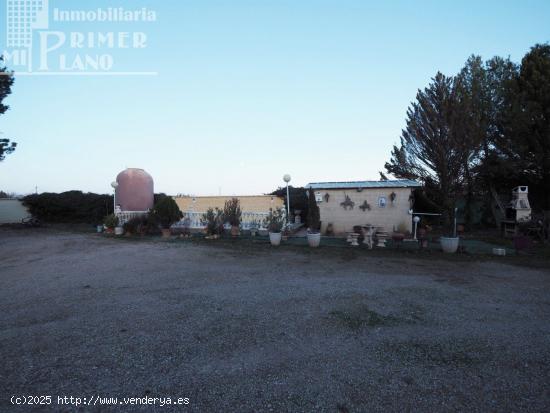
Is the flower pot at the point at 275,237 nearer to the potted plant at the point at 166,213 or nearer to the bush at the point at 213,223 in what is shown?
the bush at the point at 213,223

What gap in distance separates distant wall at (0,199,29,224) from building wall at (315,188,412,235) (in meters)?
20.3

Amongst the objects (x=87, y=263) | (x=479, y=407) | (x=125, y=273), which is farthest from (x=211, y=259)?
(x=479, y=407)

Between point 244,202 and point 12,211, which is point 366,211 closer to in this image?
point 244,202

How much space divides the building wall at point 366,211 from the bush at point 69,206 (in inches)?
588

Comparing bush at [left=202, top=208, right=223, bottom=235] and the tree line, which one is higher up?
the tree line

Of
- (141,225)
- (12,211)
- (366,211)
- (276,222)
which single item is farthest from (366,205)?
(12,211)

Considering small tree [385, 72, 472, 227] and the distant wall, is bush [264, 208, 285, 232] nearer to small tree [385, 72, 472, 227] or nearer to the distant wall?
small tree [385, 72, 472, 227]

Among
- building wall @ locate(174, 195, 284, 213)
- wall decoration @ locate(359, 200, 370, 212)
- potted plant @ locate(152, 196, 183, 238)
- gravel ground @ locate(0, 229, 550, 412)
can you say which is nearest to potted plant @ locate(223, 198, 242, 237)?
potted plant @ locate(152, 196, 183, 238)

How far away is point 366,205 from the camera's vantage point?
1223 centimetres

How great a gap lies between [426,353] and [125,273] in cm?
599

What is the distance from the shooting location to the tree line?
13.3 metres

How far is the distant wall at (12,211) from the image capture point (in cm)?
1844

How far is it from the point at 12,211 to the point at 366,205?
75.1 feet

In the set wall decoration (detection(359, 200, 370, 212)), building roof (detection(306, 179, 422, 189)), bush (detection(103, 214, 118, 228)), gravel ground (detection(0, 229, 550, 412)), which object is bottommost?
gravel ground (detection(0, 229, 550, 412))
